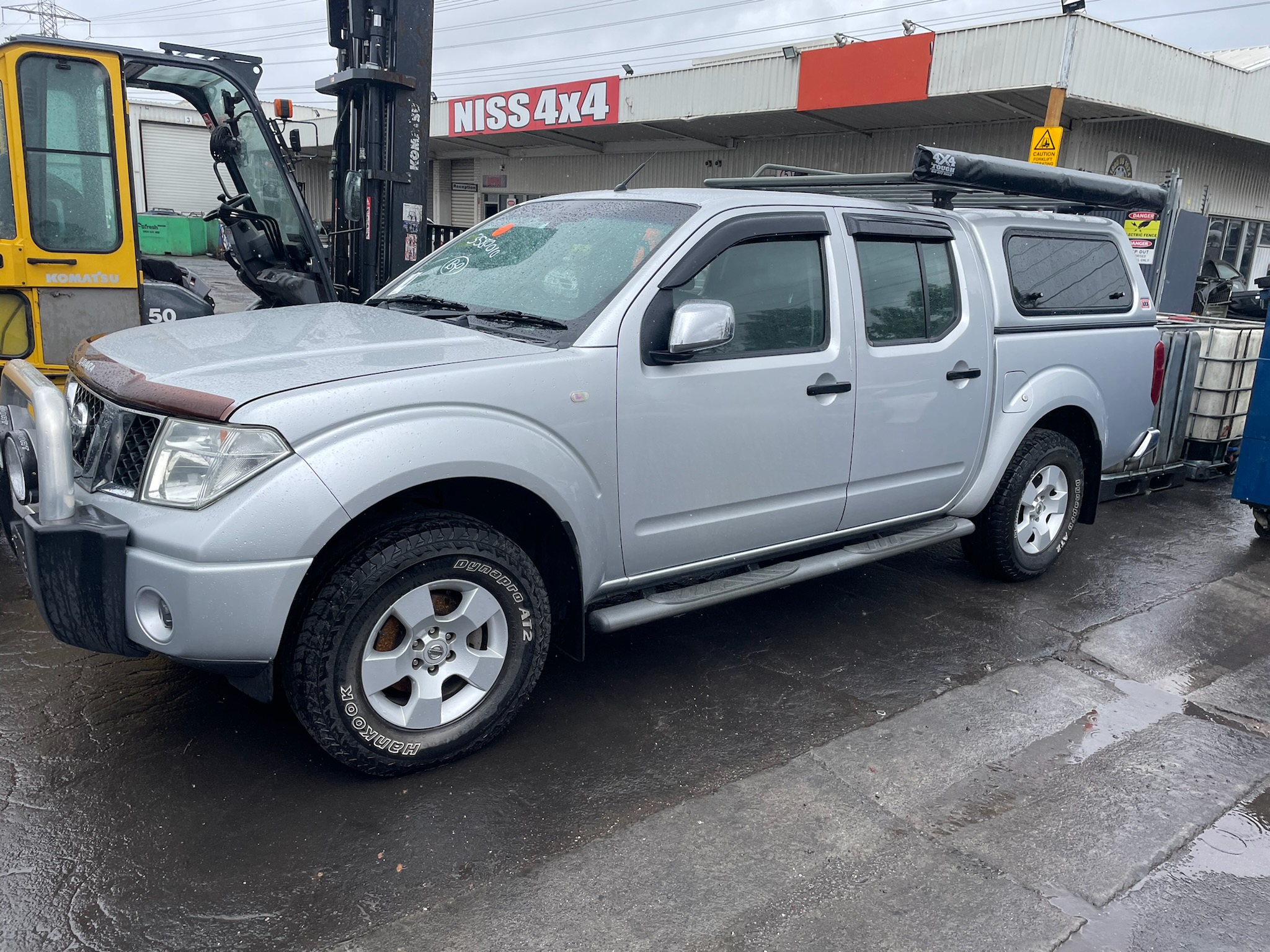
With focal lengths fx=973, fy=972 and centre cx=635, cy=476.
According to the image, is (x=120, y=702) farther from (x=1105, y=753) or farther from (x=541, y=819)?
(x=1105, y=753)

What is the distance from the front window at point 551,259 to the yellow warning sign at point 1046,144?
7.47 m

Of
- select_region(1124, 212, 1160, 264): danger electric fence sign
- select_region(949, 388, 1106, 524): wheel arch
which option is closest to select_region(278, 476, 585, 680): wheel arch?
select_region(949, 388, 1106, 524): wheel arch

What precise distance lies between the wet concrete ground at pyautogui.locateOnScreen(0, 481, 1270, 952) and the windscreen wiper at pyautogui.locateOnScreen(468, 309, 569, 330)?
1467 millimetres

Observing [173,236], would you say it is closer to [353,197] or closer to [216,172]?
[216,172]

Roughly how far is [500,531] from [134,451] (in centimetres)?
118

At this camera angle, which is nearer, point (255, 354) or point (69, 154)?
point (255, 354)

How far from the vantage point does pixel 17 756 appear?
10.5 ft

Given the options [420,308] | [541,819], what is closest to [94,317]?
[420,308]

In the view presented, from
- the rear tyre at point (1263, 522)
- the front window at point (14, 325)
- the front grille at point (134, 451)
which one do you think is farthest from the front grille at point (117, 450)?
the rear tyre at point (1263, 522)

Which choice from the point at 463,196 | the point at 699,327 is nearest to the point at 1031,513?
the point at 699,327

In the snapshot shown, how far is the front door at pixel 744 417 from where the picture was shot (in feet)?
11.6

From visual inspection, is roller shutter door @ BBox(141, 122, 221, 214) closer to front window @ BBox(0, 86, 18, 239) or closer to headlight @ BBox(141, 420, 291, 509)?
front window @ BBox(0, 86, 18, 239)

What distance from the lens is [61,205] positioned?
19.0 feet

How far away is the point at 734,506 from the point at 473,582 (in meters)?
1.18
